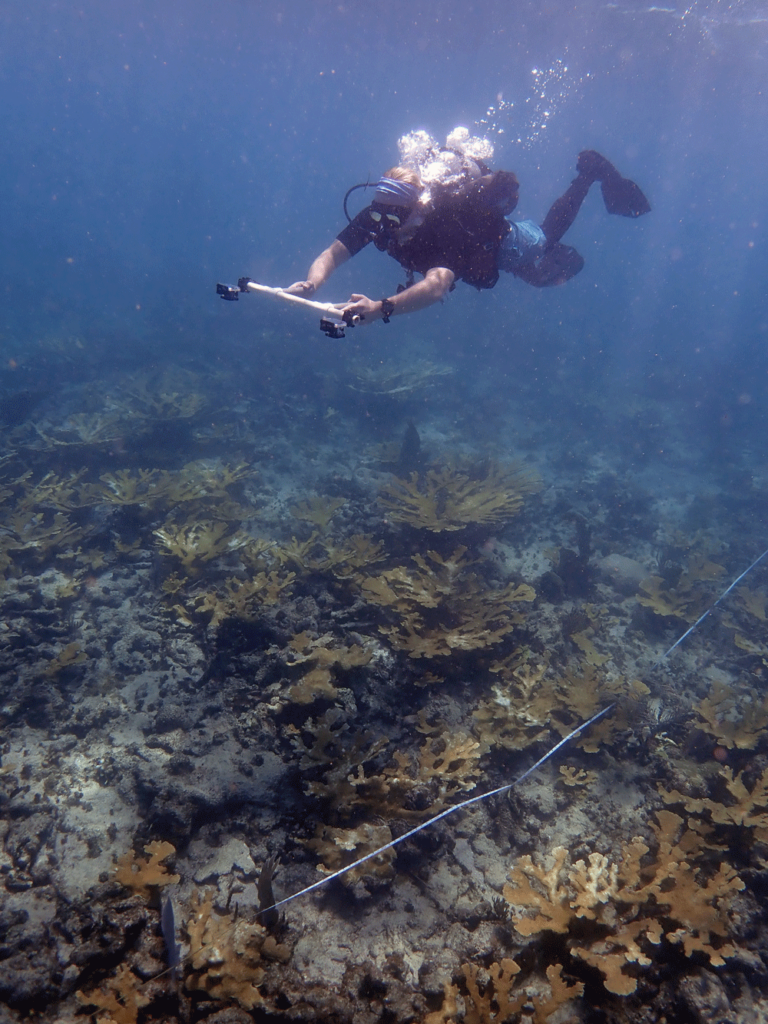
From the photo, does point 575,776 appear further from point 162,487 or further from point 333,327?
point 162,487

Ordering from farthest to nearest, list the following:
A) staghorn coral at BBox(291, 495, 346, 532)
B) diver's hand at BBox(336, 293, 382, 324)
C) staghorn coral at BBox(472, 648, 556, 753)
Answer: staghorn coral at BBox(291, 495, 346, 532) < staghorn coral at BBox(472, 648, 556, 753) < diver's hand at BBox(336, 293, 382, 324)

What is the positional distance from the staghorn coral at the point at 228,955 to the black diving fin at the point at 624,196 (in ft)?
32.7

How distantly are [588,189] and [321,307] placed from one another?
20.8ft

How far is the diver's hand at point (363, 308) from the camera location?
3.37 meters

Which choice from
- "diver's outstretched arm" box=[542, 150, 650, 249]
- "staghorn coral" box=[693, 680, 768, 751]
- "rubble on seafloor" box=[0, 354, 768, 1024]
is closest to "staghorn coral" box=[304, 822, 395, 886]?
"rubble on seafloor" box=[0, 354, 768, 1024]

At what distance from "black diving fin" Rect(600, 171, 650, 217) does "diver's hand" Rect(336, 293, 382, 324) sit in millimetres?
6379

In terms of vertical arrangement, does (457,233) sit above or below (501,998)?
above

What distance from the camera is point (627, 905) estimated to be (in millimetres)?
2758

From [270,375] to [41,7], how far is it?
37282mm

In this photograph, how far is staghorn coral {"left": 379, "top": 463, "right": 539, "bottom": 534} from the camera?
628cm

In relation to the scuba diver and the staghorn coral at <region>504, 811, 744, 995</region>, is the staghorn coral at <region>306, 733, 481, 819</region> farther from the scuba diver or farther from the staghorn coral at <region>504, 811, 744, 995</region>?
the scuba diver

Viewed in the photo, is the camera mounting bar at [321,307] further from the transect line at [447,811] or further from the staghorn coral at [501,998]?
the staghorn coral at [501,998]

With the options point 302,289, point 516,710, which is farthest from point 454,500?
point 302,289

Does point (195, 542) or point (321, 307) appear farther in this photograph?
point (195, 542)
